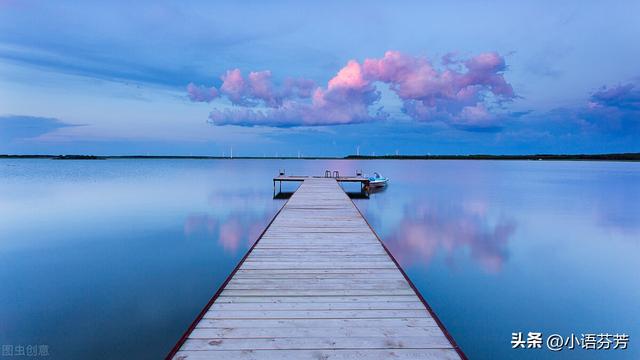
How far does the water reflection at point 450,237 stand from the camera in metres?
11.6

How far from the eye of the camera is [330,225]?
9.66 m

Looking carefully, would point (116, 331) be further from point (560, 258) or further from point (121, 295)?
point (560, 258)

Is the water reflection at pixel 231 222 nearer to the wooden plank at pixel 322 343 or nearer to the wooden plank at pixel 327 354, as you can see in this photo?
the wooden plank at pixel 322 343

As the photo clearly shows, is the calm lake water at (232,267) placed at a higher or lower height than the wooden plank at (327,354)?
Result: lower

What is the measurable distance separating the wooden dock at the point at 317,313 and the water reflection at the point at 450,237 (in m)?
5.47

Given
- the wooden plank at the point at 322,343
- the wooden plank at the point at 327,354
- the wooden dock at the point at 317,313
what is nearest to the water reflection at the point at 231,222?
the wooden dock at the point at 317,313

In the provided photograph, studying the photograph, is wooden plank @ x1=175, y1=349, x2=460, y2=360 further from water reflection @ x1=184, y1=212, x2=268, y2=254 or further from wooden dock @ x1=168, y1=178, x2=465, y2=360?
water reflection @ x1=184, y1=212, x2=268, y2=254

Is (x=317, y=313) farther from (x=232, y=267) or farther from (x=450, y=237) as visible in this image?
(x=450, y=237)

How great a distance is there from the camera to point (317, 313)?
4.27 metres

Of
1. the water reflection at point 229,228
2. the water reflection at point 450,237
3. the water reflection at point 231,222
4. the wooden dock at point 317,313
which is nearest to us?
the wooden dock at point 317,313

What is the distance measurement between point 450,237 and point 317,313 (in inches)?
447

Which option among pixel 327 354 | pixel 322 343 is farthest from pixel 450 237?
pixel 327 354

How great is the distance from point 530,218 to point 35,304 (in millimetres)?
21003

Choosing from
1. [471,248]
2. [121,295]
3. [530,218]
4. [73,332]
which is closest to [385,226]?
[471,248]
